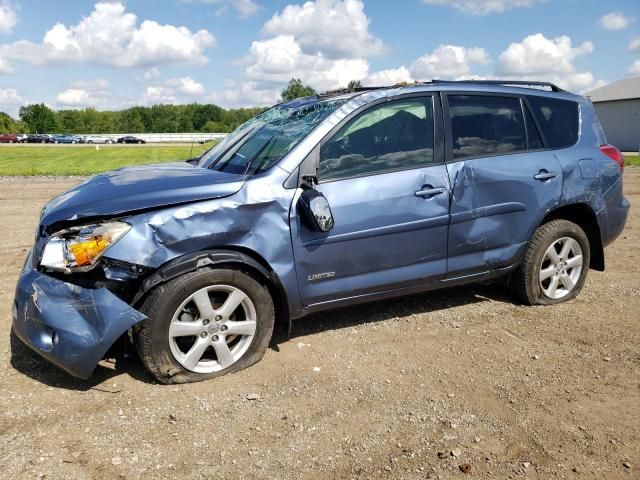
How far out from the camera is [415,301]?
505 centimetres

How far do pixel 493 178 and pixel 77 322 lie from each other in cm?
310

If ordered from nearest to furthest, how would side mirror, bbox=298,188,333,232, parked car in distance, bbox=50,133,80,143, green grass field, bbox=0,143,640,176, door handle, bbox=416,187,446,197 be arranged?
side mirror, bbox=298,188,333,232 → door handle, bbox=416,187,446,197 → green grass field, bbox=0,143,640,176 → parked car in distance, bbox=50,133,80,143

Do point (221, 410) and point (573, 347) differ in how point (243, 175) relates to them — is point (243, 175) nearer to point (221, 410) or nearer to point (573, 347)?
point (221, 410)

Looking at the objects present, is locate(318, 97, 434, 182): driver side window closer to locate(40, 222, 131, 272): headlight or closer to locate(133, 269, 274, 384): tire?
locate(133, 269, 274, 384): tire

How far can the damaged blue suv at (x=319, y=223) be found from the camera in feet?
10.8

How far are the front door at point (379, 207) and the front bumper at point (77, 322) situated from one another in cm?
117

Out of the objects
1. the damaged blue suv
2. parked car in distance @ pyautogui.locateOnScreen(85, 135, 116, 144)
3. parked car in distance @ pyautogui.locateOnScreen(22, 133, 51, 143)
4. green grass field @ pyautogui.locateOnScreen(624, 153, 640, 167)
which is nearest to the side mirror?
the damaged blue suv

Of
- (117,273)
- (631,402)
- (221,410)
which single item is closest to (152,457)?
(221,410)

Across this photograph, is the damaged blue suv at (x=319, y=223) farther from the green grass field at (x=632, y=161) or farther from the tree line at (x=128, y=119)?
the tree line at (x=128, y=119)

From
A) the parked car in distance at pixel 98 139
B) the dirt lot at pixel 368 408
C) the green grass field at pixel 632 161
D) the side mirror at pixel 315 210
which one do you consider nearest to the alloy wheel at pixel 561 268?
the dirt lot at pixel 368 408

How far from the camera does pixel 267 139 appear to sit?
416cm

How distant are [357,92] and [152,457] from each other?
2.92 m

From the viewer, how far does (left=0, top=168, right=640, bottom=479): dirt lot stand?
8.95 ft

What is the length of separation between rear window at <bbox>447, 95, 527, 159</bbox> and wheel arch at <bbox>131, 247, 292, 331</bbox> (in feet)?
5.57
